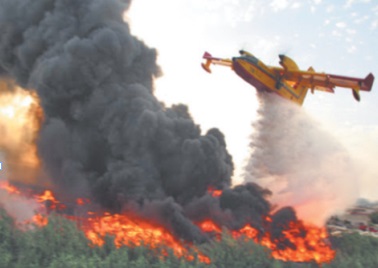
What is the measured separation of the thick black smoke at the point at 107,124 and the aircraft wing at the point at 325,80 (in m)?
9.85

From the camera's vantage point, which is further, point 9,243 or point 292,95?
point 292,95

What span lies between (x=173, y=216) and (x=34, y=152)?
21.0 m

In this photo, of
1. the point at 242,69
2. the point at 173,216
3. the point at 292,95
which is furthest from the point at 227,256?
the point at 292,95

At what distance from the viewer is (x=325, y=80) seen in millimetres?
39594

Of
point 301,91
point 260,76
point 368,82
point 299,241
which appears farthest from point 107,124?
point 368,82

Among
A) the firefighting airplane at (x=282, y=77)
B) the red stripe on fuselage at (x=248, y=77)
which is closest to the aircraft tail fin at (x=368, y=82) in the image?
the firefighting airplane at (x=282, y=77)

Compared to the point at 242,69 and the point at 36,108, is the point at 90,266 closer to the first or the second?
the point at 242,69

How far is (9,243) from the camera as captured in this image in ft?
97.5

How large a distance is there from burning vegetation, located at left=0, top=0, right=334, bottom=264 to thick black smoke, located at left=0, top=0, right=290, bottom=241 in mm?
100

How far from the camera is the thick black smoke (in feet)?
129

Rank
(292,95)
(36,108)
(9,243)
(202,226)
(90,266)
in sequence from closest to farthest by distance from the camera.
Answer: (90,266) → (9,243) → (202,226) → (292,95) → (36,108)

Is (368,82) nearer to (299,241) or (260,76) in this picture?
(260,76)

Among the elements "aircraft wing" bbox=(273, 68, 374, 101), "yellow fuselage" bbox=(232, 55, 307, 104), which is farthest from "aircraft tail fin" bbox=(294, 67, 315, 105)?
"aircraft wing" bbox=(273, 68, 374, 101)

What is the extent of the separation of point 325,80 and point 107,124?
20622 mm
